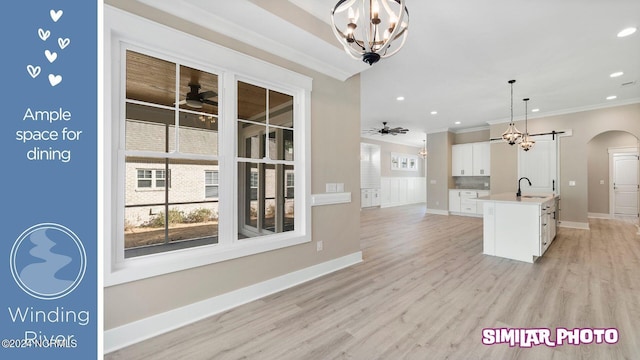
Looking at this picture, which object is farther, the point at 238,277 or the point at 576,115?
the point at 576,115

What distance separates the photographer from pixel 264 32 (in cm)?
263

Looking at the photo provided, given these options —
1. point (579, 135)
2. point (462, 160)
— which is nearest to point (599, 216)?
point (579, 135)

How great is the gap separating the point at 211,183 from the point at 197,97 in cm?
82

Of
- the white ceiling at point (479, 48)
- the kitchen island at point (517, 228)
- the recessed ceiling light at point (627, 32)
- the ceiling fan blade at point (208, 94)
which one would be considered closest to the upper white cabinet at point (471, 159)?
the white ceiling at point (479, 48)

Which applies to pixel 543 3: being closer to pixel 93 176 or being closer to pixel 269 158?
pixel 269 158

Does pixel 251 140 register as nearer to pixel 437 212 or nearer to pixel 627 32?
pixel 627 32

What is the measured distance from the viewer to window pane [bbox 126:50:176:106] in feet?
6.93

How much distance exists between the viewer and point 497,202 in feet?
13.6

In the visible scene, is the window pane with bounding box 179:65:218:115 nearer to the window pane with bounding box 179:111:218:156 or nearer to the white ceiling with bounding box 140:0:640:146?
the window pane with bounding box 179:111:218:156

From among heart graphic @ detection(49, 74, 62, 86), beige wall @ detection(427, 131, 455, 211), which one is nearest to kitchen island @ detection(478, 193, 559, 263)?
beige wall @ detection(427, 131, 455, 211)

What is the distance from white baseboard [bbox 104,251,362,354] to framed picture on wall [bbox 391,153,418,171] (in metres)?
9.21

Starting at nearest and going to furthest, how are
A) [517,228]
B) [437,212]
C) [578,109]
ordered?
1. [517,228]
2. [578,109]
3. [437,212]

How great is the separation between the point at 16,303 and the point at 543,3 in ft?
14.5

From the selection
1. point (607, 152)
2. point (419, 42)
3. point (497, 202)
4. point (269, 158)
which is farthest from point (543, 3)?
point (607, 152)
